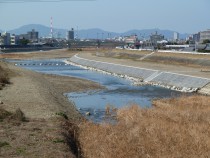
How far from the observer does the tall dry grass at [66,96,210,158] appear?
624 inches

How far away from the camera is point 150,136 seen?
18.3 m

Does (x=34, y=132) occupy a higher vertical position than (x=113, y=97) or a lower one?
higher

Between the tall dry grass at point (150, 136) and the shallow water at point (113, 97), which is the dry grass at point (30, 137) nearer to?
the tall dry grass at point (150, 136)

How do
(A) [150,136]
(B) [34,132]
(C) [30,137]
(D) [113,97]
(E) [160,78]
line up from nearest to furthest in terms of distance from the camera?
(C) [30,137] < (B) [34,132] < (A) [150,136] < (D) [113,97] < (E) [160,78]

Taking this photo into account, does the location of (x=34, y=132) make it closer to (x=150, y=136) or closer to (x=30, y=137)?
(x=30, y=137)

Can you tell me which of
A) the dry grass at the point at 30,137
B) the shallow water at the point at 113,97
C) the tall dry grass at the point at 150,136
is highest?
the dry grass at the point at 30,137

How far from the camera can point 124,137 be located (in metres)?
18.2

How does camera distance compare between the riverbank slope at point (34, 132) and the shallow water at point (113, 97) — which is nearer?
the riverbank slope at point (34, 132)

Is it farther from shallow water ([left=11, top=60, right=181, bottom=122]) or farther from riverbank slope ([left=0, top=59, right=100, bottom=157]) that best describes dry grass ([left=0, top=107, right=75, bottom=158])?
shallow water ([left=11, top=60, right=181, bottom=122])

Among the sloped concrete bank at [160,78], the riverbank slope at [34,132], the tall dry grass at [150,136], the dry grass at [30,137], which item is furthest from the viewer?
the sloped concrete bank at [160,78]

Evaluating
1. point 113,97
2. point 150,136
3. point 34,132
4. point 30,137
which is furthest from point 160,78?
point 30,137

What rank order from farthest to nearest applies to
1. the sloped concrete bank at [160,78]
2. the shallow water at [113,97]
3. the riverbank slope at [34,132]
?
the sloped concrete bank at [160,78] < the shallow water at [113,97] < the riverbank slope at [34,132]

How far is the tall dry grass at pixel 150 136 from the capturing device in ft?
52.0

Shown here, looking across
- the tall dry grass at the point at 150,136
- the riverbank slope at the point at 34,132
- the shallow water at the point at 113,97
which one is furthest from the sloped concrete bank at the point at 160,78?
the riverbank slope at the point at 34,132
